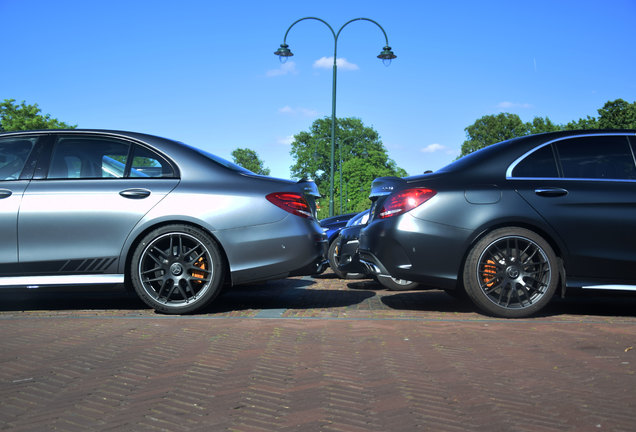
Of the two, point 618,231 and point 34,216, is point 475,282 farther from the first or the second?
point 34,216

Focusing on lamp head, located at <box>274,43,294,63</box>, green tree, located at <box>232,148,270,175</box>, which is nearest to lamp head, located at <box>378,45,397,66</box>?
lamp head, located at <box>274,43,294,63</box>

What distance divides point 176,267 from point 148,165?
1009 millimetres

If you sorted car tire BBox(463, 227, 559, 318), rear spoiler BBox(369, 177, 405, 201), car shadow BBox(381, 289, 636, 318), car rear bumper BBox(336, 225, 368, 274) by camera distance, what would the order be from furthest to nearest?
car rear bumper BBox(336, 225, 368, 274) < car shadow BBox(381, 289, 636, 318) < rear spoiler BBox(369, 177, 405, 201) < car tire BBox(463, 227, 559, 318)

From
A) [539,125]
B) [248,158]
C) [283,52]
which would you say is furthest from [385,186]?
[248,158]

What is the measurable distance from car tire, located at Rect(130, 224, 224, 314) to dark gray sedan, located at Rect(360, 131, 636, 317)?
1609mm

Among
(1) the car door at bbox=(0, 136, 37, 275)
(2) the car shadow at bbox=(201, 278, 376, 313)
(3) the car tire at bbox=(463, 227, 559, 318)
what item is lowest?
(2) the car shadow at bbox=(201, 278, 376, 313)

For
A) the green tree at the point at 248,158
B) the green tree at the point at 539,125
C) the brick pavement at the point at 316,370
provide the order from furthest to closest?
the green tree at the point at 248,158, the green tree at the point at 539,125, the brick pavement at the point at 316,370

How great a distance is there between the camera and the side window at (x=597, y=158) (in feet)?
18.4

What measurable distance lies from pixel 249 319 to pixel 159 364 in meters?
1.57

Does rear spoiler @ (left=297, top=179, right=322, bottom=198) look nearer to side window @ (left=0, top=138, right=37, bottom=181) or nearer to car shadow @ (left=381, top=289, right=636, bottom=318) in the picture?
car shadow @ (left=381, top=289, right=636, bottom=318)

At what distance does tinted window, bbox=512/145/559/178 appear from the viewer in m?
5.56

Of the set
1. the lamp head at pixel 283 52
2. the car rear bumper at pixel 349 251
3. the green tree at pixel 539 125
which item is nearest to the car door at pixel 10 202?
the car rear bumper at pixel 349 251

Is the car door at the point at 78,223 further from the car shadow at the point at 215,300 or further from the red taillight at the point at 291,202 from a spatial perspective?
the red taillight at the point at 291,202

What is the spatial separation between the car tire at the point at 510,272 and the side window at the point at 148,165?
2814 millimetres
